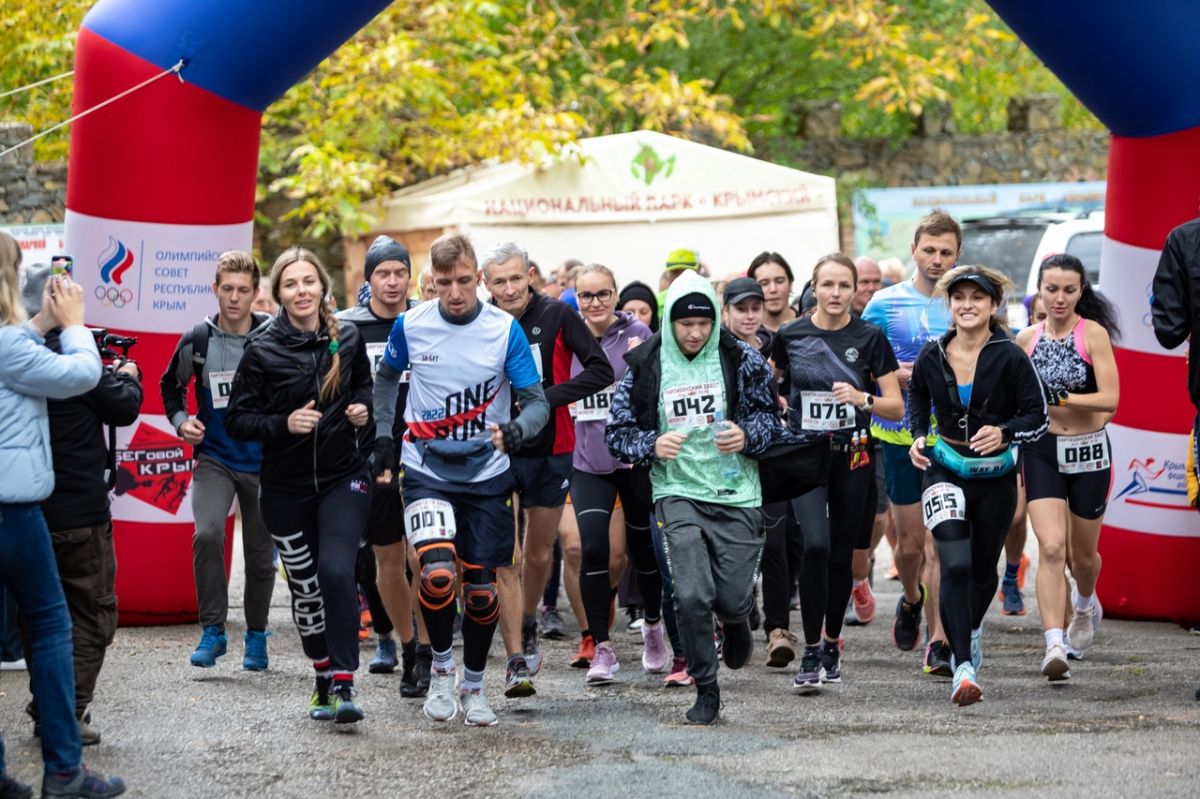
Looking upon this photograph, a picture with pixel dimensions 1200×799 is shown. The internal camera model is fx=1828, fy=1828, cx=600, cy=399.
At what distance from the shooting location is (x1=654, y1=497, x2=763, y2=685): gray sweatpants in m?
7.14

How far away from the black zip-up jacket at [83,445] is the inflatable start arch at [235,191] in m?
3.02

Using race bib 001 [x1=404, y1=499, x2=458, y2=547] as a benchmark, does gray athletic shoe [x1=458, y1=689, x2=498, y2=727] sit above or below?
below

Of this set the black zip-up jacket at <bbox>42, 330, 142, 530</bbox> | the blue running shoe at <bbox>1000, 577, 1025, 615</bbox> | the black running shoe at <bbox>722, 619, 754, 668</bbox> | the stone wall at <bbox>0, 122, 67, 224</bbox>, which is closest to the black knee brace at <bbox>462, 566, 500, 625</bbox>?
the black running shoe at <bbox>722, 619, 754, 668</bbox>

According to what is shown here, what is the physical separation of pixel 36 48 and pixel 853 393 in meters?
10.2

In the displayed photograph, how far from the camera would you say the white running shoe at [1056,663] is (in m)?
7.80

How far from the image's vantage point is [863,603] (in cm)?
1018

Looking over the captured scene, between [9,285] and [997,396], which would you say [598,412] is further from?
[9,285]

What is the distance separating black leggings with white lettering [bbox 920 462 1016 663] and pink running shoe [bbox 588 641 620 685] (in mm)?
1570

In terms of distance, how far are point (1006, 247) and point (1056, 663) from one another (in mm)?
11879

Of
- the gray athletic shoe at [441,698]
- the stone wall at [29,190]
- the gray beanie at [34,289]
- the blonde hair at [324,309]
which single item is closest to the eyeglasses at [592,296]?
the blonde hair at [324,309]

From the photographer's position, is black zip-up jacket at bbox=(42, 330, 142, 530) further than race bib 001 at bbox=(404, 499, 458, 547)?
No

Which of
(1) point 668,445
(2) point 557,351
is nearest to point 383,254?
(2) point 557,351

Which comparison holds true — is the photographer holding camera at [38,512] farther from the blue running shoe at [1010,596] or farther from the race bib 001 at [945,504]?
the blue running shoe at [1010,596]

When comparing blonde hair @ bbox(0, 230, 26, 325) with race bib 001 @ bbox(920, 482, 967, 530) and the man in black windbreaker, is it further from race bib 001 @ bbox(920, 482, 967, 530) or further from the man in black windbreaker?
race bib 001 @ bbox(920, 482, 967, 530)
